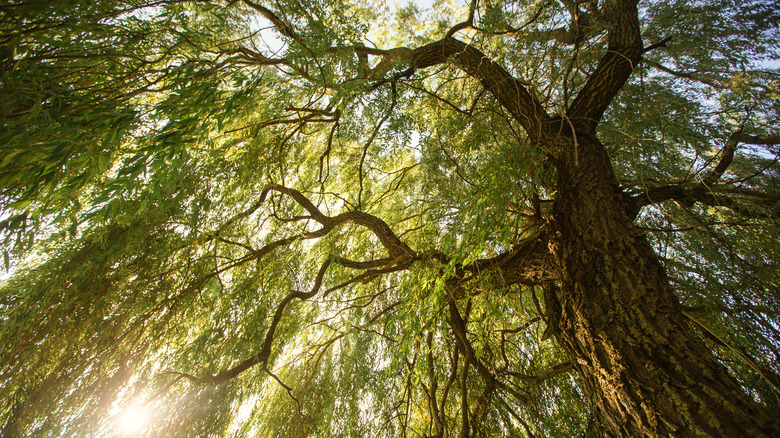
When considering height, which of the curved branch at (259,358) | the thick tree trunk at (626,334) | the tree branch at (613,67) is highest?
the tree branch at (613,67)

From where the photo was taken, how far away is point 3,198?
3.62ft

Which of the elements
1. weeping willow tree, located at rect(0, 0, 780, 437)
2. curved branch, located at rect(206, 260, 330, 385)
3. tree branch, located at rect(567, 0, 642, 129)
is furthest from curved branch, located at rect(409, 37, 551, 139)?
curved branch, located at rect(206, 260, 330, 385)

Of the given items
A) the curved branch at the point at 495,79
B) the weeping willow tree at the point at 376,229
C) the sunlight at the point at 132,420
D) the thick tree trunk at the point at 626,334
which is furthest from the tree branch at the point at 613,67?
the sunlight at the point at 132,420

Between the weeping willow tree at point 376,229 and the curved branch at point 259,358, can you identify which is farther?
the curved branch at point 259,358

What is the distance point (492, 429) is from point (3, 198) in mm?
3189

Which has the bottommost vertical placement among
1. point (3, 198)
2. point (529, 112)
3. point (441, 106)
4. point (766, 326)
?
point (766, 326)

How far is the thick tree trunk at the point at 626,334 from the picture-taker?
1027 millimetres

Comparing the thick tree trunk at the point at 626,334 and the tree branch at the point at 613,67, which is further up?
the tree branch at the point at 613,67

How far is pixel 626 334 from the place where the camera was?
1.30 meters

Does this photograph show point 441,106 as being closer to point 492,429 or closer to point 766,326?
point 766,326

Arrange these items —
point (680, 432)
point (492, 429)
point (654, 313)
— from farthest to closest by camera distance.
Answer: point (492, 429) < point (654, 313) < point (680, 432)

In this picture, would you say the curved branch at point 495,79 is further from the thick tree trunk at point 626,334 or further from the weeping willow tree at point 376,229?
the thick tree trunk at point 626,334

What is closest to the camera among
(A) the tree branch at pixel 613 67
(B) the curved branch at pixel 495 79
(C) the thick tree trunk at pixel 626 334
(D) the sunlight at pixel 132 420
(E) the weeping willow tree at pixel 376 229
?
(C) the thick tree trunk at pixel 626 334

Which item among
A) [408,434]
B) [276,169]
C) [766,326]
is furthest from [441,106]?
[408,434]
